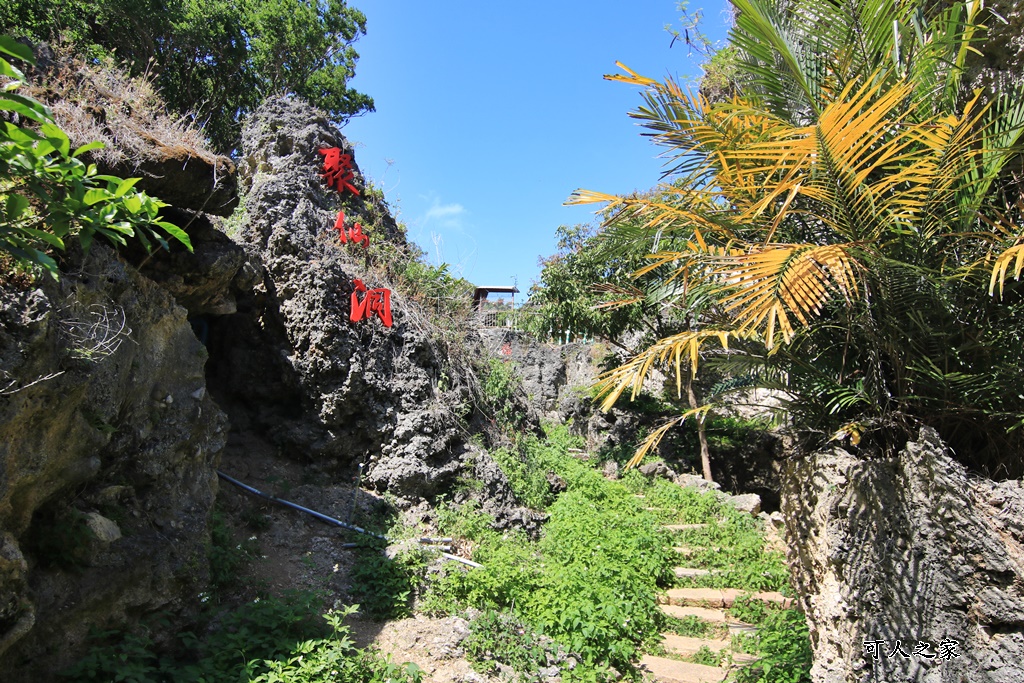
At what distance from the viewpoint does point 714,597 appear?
21.5ft

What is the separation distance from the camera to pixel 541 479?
8.59m

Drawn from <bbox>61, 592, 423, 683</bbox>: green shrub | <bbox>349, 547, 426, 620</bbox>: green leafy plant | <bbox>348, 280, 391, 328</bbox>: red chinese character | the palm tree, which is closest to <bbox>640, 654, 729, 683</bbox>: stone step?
<bbox>61, 592, 423, 683</bbox>: green shrub

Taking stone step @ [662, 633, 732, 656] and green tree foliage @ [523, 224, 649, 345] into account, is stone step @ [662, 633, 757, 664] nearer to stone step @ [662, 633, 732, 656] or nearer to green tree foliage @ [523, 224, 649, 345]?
stone step @ [662, 633, 732, 656]

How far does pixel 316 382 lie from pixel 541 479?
3.28 metres

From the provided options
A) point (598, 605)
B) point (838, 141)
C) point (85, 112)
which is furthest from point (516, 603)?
point (85, 112)

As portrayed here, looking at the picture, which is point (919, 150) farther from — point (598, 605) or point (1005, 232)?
point (598, 605)

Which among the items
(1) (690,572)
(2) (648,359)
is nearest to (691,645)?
(1) (690,572)

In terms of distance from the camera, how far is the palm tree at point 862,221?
3.06 meters

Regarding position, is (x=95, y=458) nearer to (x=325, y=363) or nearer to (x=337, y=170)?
(x=325, y=363)

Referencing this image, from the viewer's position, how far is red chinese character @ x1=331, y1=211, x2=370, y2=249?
8423 mm

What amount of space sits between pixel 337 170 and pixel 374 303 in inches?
113

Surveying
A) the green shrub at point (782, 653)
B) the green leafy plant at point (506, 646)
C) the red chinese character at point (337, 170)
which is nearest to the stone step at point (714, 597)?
the green shrub at point (782, 653)

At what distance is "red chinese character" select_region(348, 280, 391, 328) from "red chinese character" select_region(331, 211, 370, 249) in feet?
3.15

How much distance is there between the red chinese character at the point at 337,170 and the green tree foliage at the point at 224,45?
561 cm
